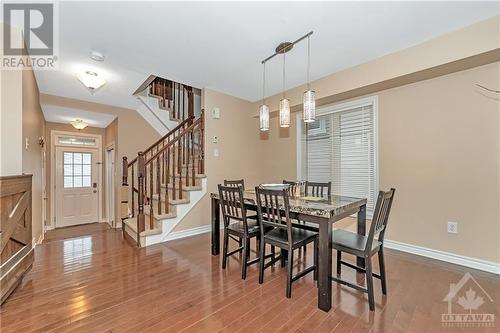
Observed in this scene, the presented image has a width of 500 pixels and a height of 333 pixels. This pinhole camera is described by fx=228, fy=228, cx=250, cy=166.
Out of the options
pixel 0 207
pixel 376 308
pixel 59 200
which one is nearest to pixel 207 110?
pixel 0 207

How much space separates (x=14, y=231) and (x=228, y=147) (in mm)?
3092

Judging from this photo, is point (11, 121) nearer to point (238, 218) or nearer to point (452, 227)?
point (238, 218)

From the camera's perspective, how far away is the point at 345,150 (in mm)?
3748

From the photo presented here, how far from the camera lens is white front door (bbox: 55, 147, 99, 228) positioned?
5430mm

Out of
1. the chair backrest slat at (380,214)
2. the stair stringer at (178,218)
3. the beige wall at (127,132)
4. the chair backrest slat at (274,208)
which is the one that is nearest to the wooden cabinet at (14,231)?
the stair stringer at (178,218)

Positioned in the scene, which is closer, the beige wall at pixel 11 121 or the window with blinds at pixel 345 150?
the beige wall at pixel 11 121

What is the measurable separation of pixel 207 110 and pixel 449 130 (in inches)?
138

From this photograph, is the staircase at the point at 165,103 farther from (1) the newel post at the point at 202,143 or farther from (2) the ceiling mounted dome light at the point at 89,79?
(2) the ceiling mounted dome light at the point at 89,79

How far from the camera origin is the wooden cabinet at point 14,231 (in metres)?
1.90

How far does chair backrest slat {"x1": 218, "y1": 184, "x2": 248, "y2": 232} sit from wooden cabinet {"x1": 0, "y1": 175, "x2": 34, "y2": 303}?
73.4 inches

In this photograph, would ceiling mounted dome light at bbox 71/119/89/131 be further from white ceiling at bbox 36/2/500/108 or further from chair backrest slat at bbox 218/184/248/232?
chair backrest slat at bbox 218/184/248/232

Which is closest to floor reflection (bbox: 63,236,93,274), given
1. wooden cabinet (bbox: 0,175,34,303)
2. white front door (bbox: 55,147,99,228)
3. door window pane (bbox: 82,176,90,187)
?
wooden cabinet (bbox: 0,175,34,303)

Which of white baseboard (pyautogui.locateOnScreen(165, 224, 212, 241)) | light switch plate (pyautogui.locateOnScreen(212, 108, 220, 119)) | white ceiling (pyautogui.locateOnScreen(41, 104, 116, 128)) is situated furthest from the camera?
white ceiling (pyautogui.locateOnScreen(41, 104, 116, 128))

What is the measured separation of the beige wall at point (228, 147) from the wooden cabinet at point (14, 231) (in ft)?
5.98
